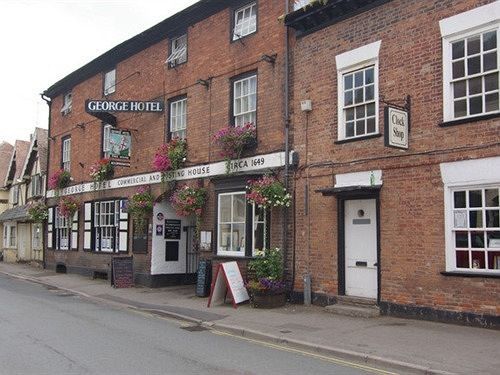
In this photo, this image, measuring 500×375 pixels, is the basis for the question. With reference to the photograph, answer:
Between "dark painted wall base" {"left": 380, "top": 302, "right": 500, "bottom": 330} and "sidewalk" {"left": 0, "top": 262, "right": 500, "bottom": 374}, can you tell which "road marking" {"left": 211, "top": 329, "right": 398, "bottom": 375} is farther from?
"dark painted wall base" {"left": 380, "top": 302, "right": 500, "bottom": 330}

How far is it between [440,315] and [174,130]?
1058 centimetres

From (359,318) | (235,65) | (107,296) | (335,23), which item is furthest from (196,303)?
(335,23)

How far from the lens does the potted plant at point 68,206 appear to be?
75.0ft

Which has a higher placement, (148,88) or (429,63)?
(148,88)

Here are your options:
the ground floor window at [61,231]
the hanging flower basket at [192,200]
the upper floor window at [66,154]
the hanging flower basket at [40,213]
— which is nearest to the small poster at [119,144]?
the hanging flower basket at [192,200]

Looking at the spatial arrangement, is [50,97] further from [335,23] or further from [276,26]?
[335,23]

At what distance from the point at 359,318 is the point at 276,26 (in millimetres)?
7644

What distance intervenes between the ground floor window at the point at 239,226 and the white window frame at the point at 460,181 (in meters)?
4.95

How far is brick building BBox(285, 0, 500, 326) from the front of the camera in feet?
32.9

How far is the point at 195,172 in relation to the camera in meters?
16.6

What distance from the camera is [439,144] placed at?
10.6 meters

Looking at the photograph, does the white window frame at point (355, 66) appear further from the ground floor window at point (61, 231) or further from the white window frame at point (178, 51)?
the ground floor window at point (61, 231)

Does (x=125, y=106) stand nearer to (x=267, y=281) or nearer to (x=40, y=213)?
(x=267, y=281)

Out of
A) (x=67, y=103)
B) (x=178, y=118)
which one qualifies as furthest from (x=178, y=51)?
(x=67, y=103)
